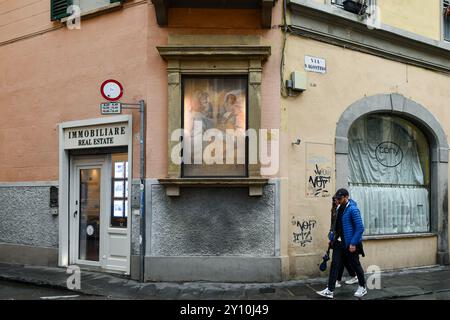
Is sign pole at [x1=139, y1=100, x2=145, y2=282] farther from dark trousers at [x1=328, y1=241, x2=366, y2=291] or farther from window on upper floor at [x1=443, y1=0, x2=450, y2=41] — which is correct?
window on upper floor at [x1=443, y1=0, x2=450, y2=41]

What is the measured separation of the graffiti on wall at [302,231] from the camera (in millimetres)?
9078

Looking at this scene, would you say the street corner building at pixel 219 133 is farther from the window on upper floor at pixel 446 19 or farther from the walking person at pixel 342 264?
the walking person at pixel 342 264

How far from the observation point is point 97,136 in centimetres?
977

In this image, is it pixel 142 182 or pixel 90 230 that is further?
pixel 90 230

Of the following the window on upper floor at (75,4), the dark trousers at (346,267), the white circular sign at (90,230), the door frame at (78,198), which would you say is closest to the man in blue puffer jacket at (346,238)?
the dark trousers at (346,267)

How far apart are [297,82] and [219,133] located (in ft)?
5.80

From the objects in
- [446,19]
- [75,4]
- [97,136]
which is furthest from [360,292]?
[75,4]

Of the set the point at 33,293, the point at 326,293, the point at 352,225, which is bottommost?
the point at 33,293

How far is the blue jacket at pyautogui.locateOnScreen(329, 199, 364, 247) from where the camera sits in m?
7.61

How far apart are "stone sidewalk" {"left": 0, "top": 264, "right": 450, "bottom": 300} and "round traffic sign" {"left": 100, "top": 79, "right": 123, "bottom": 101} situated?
11.3 ft

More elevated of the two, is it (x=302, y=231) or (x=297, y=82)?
(x=297, y=82)

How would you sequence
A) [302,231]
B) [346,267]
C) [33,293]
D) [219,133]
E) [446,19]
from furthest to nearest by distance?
[446,19]
[302,231]
[219,133]
[346,267]
[33,293]

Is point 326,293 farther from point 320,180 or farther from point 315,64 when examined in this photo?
point 315,64

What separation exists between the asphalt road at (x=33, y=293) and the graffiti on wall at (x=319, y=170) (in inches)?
173
